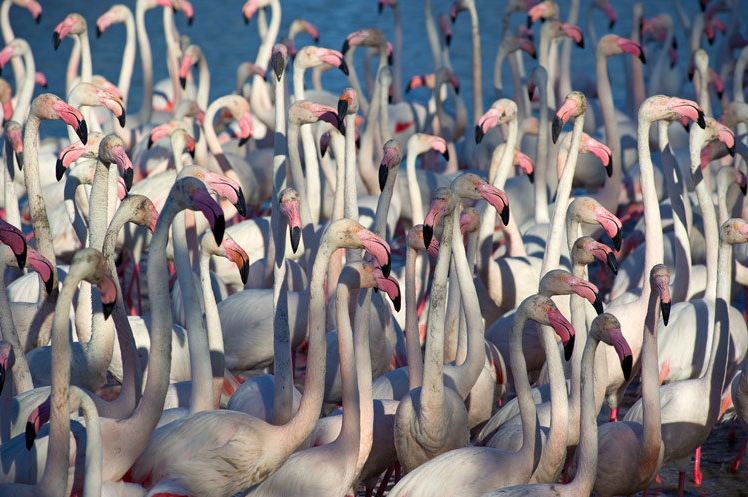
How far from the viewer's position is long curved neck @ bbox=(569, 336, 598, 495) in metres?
3.94

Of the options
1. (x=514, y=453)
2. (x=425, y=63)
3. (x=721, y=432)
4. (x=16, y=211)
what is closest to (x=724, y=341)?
(x=721, y=432)

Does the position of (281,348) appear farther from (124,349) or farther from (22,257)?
(22,257)

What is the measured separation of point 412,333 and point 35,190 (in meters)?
2.20

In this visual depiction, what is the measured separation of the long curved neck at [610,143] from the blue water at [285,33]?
5158 mm

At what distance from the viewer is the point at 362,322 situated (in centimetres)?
464

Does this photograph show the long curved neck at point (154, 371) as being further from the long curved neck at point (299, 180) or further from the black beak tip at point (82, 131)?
the long curved neck at point (299, 180)

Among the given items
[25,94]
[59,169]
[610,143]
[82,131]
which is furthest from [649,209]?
[25,94]

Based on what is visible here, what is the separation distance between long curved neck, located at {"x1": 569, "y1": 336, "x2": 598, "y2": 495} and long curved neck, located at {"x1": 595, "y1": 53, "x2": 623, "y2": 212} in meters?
3.17

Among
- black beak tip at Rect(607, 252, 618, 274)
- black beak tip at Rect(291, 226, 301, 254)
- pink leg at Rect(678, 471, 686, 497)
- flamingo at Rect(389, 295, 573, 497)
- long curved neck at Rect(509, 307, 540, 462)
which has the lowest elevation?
pink leg at Rect(678, 471, 686, 497)

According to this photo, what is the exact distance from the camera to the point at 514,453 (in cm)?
412

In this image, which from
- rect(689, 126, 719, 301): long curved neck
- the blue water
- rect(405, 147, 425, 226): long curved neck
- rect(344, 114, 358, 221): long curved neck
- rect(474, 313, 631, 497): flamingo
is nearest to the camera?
rect(474, 313, 631, 497): flamingo

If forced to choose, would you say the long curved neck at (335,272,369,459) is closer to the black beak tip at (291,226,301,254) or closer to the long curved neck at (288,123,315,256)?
the black beak tip at (291,226,301,254)

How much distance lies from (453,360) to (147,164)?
13.6 feet

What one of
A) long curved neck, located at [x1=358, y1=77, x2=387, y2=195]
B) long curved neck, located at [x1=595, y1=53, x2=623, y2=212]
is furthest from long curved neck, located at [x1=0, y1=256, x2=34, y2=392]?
long curved neck, located at [x1=595, y1=53, x2=623, y2=212]
